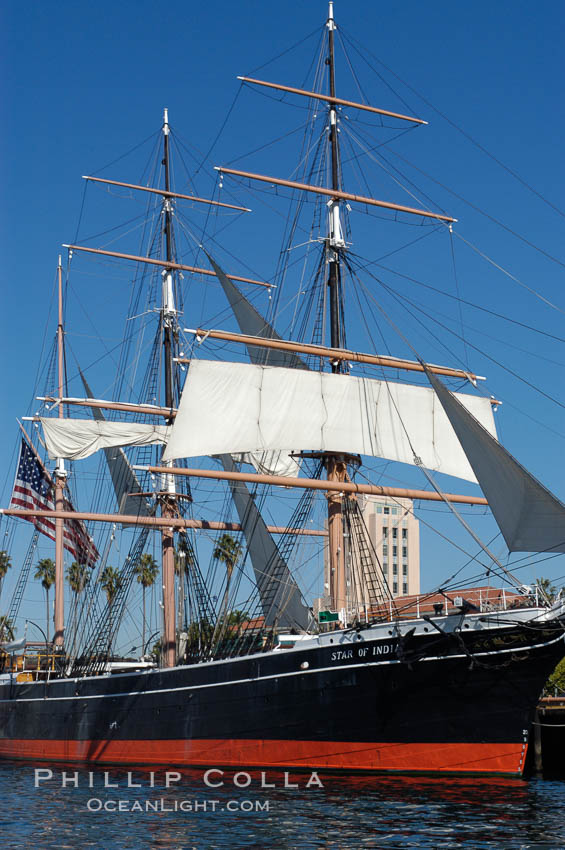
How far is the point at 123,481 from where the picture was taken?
5384 centimetres

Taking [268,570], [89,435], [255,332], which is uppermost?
[255,332]

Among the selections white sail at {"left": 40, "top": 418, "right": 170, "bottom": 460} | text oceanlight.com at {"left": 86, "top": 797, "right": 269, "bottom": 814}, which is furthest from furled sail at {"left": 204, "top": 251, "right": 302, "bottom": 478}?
text oceanlight.com at {"left": 86, "top": 797, "right": 269, "bottom": 814}

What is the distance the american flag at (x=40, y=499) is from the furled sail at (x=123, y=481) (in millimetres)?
2855

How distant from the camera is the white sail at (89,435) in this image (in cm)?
5163

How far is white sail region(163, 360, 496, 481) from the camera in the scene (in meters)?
40.7

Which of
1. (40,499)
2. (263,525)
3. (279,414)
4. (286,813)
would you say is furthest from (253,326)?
(286,813)

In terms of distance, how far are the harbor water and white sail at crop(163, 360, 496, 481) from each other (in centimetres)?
1322

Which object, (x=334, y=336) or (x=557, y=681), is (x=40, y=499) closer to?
(x=334, y=336)

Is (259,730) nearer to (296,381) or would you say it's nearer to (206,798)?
(206,798)

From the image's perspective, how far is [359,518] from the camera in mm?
38875

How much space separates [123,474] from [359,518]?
18.8 meters

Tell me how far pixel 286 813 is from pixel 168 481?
25447 millimetres

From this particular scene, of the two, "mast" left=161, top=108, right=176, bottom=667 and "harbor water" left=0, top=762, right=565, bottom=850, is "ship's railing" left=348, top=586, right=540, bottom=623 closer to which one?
"harbor water" left=0, top=762, right=565, bottom=850

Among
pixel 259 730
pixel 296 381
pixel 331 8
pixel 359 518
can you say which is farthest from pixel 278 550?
pixel 331 8
